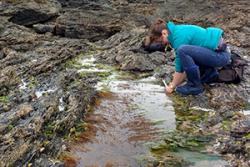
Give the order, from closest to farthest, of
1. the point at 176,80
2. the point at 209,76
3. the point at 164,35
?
the point at 164,35
the point at 176,80
the point at 209,76

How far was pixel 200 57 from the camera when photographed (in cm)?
943

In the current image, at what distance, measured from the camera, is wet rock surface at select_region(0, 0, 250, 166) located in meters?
6.78

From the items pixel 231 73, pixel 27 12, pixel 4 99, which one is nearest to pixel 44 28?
pixel 27 12

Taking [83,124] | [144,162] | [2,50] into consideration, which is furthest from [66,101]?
[2,50]

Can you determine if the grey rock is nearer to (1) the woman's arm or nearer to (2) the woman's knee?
(1) the woman's arm

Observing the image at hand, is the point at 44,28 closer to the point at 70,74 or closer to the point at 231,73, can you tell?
the point at 70,74

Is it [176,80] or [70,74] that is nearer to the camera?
[176,80]

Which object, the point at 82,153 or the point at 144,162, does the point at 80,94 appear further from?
the point at 144,162

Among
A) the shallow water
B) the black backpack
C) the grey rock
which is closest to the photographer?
the shallow water

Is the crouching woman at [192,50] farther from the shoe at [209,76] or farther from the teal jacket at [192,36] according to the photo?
the shoe at [209,76]

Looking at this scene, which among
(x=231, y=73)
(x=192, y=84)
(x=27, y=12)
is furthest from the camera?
(x=27, y=12)

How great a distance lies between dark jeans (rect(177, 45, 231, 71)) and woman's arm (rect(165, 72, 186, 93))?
0.29 metres

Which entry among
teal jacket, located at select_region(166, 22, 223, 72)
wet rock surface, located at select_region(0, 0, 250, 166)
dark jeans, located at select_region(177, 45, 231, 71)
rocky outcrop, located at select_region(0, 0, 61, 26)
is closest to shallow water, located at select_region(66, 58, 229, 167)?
wet rock surface, located at select_region(0, 0, 250, 166)

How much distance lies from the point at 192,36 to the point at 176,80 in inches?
41.2
